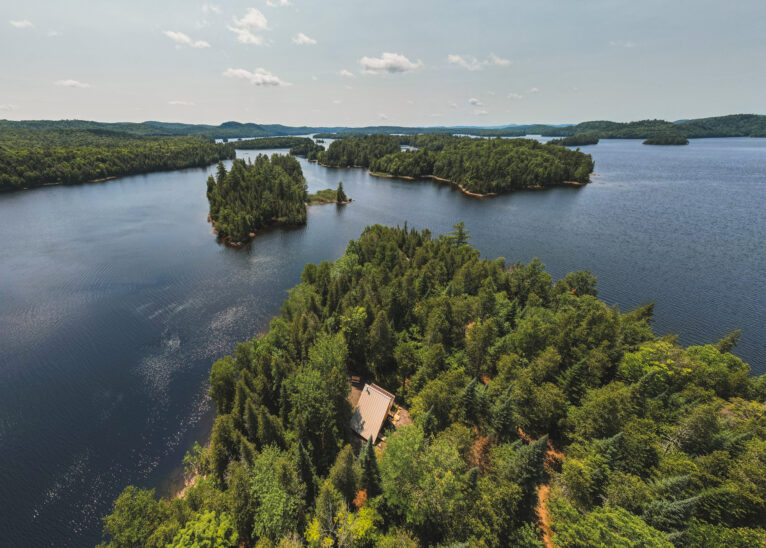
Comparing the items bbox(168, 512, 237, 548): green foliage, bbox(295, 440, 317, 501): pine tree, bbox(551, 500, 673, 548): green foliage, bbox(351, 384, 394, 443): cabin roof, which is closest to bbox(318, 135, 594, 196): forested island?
bbox(351, 384, 394, 443): cabin roof

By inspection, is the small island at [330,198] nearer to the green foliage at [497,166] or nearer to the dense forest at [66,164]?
the green foliage at [497,166]

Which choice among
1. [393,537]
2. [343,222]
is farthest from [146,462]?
[343,222]

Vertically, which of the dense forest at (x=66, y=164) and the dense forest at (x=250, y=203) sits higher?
the dense forest at (x=66, y=164)

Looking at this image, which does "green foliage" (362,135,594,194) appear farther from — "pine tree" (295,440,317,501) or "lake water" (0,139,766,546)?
"pine tree" (295,440,317,501)

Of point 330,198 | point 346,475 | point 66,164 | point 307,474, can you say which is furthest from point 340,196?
point 66,164

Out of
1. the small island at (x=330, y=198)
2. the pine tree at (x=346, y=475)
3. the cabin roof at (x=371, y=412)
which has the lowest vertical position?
the cabin roof at (x=371, y=412)

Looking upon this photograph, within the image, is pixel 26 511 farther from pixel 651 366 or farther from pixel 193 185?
pixel 193 185

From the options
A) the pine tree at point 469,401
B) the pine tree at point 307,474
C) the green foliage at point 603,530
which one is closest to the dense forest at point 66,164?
the pine tree at point 307,474
